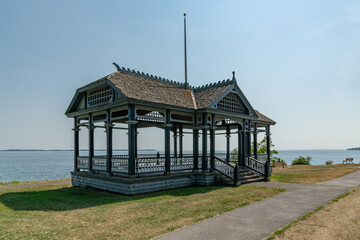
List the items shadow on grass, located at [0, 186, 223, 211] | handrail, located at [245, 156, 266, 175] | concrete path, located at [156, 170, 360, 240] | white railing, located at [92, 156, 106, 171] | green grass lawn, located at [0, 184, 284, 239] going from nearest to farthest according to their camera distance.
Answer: concrete path, located at [156, 170, 360, 240] < green grass lawn, located at [0, 184, 284, 239] < shadow on grass, located at [0, 186, 223, 211] < white railing, located at [92, 156, 106, 171] < handrail, located at [245, 156, 266, 175]

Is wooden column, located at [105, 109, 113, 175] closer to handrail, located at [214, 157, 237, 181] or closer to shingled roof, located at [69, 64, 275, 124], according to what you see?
shingled roof, located at [69, 64, 275, 124]

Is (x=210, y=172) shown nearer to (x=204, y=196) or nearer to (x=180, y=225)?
(x=204, y=196)

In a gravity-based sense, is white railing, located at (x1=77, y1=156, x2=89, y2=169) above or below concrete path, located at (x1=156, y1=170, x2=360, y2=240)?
above

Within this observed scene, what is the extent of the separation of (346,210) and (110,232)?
8035mm

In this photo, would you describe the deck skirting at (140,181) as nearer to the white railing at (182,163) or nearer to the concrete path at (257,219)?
the white railing at (182,163)

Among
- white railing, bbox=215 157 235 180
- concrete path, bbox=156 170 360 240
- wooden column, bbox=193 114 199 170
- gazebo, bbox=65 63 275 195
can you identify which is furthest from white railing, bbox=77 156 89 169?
concrete path, bbox=156 170 360 240

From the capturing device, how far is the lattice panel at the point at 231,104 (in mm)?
18312

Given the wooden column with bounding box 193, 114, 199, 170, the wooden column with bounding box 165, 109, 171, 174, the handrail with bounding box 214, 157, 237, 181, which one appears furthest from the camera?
the wooden column with bounding box 193, 114, 199, 170

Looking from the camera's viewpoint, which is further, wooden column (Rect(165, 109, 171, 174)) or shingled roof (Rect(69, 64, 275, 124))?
wooden column (Rect(165, 109, 171, 174))

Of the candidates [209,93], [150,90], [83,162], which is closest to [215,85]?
[209,93]

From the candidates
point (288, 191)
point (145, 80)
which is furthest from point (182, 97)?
point (288, 191)

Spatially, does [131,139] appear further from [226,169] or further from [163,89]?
[226,169]

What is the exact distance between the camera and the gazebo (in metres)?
14.1

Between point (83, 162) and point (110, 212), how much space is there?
862cm
